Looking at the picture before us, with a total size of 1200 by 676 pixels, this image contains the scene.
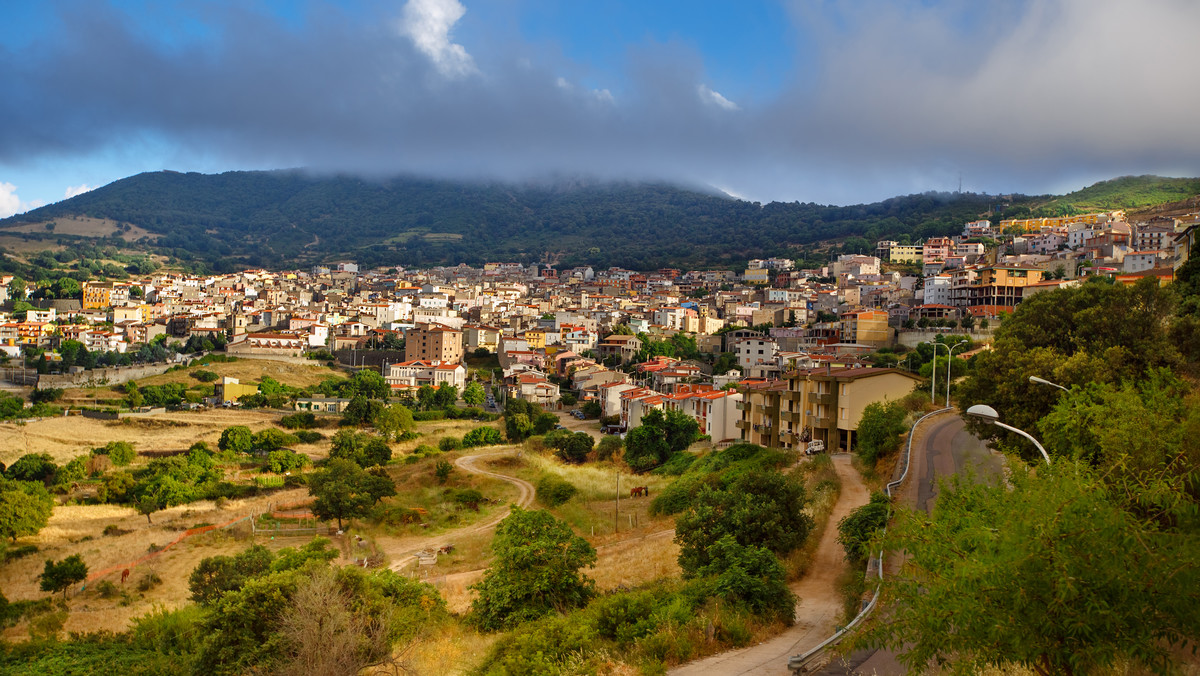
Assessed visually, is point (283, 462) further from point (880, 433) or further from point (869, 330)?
point (869, 330)

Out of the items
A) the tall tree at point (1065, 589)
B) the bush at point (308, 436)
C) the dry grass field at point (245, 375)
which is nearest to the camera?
the tall tree at point (1065, 589)

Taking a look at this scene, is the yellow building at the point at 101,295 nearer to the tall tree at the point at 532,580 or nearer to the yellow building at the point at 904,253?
the yellow building at the point at 904,253

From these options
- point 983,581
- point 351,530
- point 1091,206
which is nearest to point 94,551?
point 351,530

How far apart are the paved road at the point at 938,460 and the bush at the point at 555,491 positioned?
48.8 ft

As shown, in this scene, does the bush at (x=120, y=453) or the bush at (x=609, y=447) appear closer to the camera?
the bush at (x=609, y=447)

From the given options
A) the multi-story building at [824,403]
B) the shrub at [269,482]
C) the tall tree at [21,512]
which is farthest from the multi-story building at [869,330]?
the tall tree at [21,512]

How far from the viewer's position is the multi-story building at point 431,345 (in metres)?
81.2

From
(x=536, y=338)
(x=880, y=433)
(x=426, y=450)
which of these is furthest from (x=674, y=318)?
(x=880, y=433)

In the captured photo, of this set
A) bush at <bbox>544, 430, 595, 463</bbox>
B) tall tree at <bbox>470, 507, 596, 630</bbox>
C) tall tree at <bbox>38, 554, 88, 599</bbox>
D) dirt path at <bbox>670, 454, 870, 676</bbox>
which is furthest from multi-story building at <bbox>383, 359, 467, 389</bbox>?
tall tree at <bbox>470, 507, 596, 630</bbox>

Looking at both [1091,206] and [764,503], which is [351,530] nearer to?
[764,503]

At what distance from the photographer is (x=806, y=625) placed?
13688mm

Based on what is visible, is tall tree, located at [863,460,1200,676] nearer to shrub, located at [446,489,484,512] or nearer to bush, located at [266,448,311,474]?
shrub, located at [446,489,484,512]

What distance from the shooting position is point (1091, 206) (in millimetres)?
122688

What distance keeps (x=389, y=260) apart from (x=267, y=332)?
104 m
